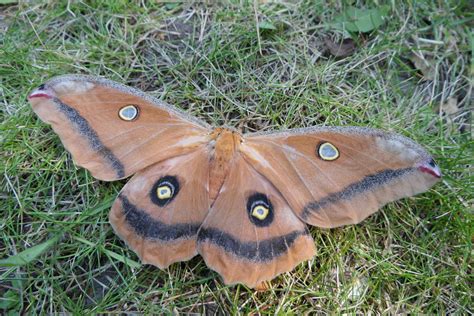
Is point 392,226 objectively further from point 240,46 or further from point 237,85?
point 240,46

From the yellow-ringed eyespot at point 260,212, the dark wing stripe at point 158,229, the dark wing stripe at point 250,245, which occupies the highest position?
the yellow-ringed eyespot at point 260,212

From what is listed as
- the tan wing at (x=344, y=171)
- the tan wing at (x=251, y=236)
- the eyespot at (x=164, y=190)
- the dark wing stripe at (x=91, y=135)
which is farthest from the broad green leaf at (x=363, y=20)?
the dark wing stripe at (x=91, y=135)

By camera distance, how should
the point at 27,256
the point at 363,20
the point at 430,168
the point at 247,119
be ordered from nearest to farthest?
the point at 430,168, the point at 27,256, the point at 247,119, the point at 363,20

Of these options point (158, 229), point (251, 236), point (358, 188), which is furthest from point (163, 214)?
point (358, 188)

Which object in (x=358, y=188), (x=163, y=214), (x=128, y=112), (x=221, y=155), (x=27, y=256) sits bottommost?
(x=27, y=256)

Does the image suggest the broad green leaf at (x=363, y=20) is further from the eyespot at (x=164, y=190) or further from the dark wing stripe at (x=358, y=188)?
the eyespot at (x=164, y=190)

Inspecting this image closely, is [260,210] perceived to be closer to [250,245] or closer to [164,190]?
[250,245]
